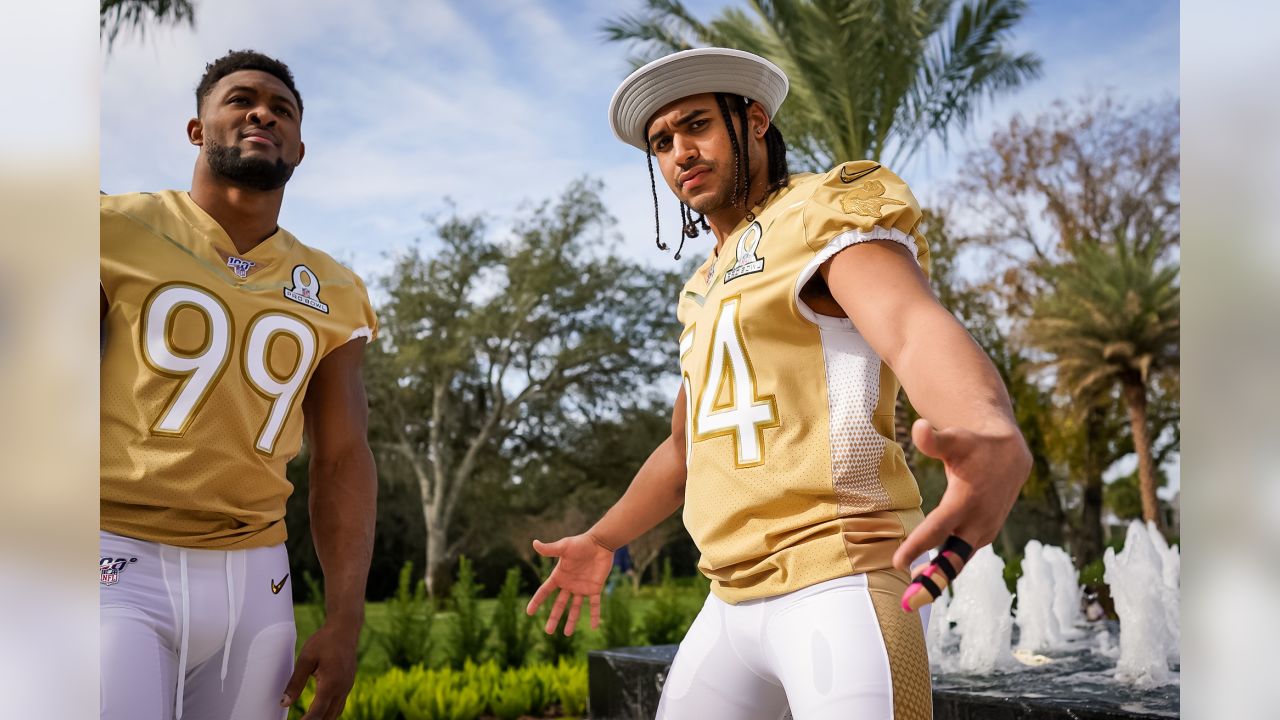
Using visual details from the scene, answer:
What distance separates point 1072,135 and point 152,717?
85.6 ft

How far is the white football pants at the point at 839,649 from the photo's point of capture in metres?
1.71

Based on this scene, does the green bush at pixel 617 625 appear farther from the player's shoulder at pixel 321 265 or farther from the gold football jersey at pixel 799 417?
the gold football jersey at pixel 799 417

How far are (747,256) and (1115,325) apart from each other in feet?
65.0

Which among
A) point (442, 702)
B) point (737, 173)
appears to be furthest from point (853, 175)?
point (442, 702)

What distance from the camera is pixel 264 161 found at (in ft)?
7.75

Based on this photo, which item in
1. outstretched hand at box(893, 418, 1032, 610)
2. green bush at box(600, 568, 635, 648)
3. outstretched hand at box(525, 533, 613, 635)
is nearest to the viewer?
outstretched hand at box(893, 418, 1032, 610)

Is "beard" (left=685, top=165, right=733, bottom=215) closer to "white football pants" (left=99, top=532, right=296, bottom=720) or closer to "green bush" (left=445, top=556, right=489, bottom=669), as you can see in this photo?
Answer: "white football pants" (left=99, top=532, right=296, bottom=720)

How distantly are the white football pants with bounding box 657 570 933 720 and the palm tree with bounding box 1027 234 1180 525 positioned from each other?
19649 millimetres

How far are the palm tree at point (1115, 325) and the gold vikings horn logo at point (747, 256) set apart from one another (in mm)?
19512

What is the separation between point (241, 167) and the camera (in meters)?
2.35

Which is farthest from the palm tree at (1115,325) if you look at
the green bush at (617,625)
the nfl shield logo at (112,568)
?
the nfl shield logo at (112,568)

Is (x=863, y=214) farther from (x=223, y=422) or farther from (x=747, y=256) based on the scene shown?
(x=223, y=422)

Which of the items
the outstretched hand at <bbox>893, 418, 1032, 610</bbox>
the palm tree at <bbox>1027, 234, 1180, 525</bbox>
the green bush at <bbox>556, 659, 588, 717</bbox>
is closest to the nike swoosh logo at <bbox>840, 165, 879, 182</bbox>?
the outstretched hand at <bbox>893, 418, 1032, 610</bbox>

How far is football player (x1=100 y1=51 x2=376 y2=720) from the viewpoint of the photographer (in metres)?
2.06
